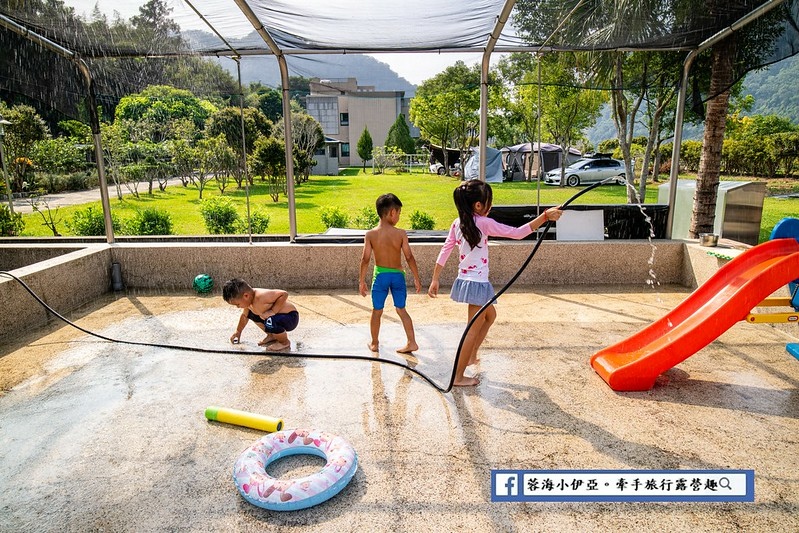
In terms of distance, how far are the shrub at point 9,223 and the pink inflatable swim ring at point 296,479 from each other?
29.0ft

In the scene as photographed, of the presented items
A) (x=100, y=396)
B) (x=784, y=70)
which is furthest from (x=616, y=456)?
(x=784, y=70)

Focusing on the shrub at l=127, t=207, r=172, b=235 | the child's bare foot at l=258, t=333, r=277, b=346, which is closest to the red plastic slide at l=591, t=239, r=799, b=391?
the child's bare foot at l=258, t=333, r=277, b=346

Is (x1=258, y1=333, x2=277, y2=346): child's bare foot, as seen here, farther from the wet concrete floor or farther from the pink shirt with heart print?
the pink shirt with heart print

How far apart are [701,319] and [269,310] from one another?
3.49m

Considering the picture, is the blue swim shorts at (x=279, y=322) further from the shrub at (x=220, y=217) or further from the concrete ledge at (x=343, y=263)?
the shrub at (x=220, y=217)

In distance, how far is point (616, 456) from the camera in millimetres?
3008

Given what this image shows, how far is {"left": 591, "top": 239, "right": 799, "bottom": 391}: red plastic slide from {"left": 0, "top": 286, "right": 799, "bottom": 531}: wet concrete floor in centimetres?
18

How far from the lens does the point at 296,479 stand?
9.08ft

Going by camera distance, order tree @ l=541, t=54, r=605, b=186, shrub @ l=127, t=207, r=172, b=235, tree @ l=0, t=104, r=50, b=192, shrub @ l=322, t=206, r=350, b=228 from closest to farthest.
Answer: shrub @ l=127, t=207, r=172, b=235 < shrub @ l=322, t=206, r=350, b=228 < tree @ l=541, t=54, r=605, b=186 < tree @ l=0, t=104, r=50, b=192

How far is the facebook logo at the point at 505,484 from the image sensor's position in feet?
8.79

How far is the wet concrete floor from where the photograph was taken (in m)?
2.56

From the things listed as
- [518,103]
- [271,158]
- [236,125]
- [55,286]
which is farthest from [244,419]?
[236,125]

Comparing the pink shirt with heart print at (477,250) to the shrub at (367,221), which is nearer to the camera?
the pink shirt with heart print at (477,250)

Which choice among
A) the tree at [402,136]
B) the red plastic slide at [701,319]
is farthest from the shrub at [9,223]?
the tree at [402,136]
